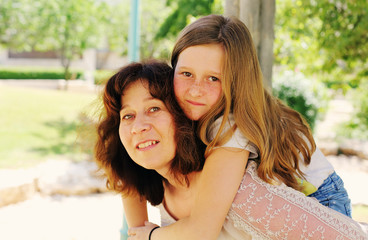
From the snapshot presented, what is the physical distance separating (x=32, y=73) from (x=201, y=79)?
26.7 meters

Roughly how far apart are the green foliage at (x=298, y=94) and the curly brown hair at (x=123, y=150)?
6854mm

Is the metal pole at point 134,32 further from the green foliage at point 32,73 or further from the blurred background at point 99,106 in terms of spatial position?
the green foliage at point 32,73

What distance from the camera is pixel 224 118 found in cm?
187

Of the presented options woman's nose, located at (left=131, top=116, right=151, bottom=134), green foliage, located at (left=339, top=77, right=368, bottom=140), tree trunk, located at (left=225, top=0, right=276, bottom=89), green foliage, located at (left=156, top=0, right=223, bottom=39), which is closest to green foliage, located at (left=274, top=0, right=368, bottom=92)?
green foliage, located at (left=339, top=77, right=368, bottom=140)

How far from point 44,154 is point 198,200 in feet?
21.5

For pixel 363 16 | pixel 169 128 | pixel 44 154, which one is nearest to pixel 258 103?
pixel 169 128

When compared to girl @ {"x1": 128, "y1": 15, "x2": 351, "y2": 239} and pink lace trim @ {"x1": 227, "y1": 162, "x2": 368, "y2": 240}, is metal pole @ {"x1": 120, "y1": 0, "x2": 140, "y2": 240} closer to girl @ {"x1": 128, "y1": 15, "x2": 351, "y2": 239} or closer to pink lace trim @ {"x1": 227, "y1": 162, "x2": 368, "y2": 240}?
girl @ {"x1": 128, "y1": 15, "x2": 351, "y2": 239}

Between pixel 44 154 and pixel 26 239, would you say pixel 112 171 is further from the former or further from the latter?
pixel 44 154

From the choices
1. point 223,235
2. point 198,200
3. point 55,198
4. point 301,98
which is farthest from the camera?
point 301,98

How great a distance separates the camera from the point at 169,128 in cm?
192

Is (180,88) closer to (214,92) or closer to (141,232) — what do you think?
(214,92)

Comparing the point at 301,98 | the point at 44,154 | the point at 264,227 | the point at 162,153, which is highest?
the point at 162,153

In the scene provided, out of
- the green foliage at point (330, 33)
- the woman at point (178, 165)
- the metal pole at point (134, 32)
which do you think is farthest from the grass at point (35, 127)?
the green foliage at point (330, 33)

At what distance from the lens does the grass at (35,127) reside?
7660mm
